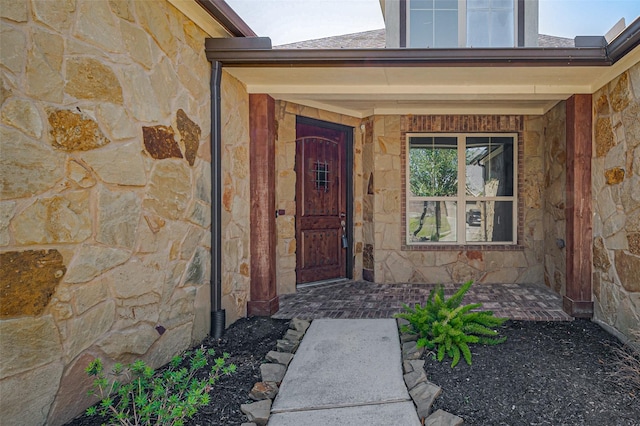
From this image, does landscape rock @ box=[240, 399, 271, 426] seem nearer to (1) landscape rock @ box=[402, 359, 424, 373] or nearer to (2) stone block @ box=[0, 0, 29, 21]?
(1) landscape rock @ box=[402, 359, 424, 373]

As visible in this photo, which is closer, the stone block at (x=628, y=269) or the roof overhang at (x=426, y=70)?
the stone block at (x=628, y=269)

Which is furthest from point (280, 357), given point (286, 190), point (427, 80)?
point (427, 80)

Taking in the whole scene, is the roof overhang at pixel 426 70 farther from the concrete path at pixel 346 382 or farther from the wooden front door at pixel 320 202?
the concrete path at pixel 346 382

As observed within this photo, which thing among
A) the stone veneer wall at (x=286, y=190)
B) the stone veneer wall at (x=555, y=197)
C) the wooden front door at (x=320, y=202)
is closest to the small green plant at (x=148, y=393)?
the stone veneer wall at (x=286, y=190)

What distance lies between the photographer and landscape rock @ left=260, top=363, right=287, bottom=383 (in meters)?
2.40

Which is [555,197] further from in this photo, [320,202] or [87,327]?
[87,327]

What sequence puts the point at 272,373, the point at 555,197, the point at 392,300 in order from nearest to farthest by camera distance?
the point at 272,373, the point at 392,300, the point at 555,197

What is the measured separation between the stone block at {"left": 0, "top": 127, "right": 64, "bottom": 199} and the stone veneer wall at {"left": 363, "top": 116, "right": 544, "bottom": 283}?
3.92 meters

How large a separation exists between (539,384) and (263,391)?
A: 1856 mm

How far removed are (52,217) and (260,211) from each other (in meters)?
2.04

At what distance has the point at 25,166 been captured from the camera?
1713 mm

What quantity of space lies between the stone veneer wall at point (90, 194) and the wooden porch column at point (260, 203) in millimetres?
883

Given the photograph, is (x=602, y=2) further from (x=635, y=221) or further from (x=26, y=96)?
(x=26, y=96)

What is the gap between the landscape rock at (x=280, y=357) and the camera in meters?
2.63
